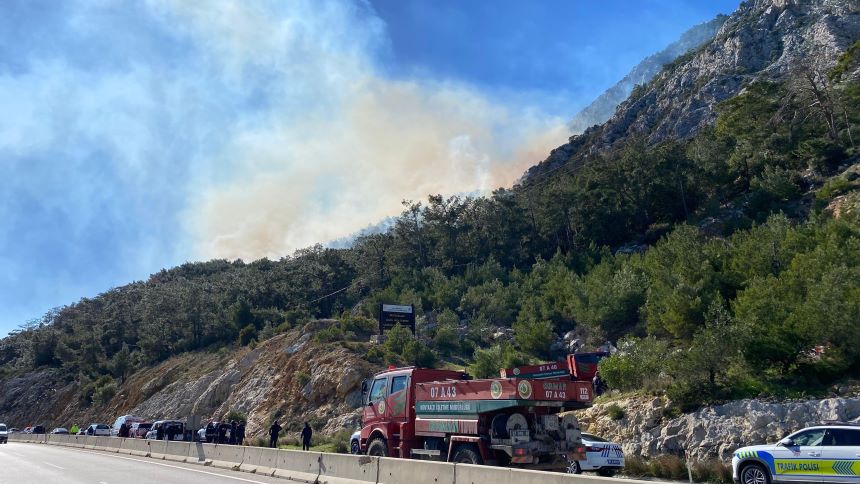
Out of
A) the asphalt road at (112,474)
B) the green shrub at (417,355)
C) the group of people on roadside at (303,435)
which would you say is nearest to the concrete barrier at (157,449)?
the asphalt road at (112,474)

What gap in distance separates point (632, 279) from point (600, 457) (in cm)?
2584

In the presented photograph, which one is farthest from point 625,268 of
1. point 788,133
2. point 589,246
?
point 788,133

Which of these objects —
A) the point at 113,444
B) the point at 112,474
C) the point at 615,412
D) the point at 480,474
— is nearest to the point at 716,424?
the point at 615,412

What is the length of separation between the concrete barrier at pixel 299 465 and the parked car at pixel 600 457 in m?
7.02

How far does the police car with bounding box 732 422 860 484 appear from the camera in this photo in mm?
12875

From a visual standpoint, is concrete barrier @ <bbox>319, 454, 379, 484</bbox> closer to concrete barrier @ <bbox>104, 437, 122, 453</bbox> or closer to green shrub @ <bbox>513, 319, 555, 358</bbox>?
concrete barrier @ <bbox>104, 437, 122, 453</bbox>

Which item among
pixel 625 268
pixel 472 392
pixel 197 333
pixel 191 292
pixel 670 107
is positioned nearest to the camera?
pixel 472 392

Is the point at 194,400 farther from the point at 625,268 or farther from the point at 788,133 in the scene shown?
the point at 788,133

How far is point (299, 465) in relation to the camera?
17.0 m

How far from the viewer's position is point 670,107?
365 feet

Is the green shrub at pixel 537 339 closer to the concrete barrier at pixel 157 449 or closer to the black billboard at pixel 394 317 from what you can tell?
the black billboard at pixel 394 317

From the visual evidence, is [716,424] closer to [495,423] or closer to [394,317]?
[495,423]

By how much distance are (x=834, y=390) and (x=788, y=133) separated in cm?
4481

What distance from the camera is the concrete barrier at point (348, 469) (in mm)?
13977
